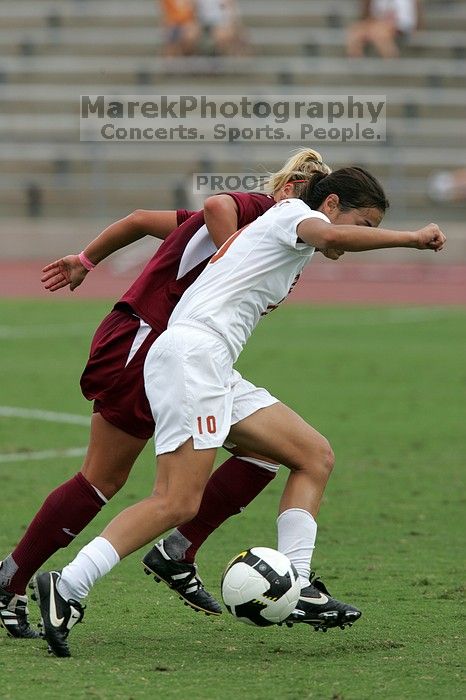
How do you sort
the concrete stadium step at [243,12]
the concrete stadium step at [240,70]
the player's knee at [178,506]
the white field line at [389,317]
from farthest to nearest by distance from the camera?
the concrete stadium step at [243,12] → the concrete stadium step at [240,70] → the white field line at [389,317] → the player's knee at [178,506]

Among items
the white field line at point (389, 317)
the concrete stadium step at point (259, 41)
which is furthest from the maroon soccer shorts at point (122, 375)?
the concrete stadium step at point (259, 41)

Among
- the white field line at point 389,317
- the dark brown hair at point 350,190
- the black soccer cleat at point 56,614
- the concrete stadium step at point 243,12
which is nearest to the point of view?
the black soccer cleat at point 56,614

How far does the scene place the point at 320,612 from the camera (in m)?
5.00

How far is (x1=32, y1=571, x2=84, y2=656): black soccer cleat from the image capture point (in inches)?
182

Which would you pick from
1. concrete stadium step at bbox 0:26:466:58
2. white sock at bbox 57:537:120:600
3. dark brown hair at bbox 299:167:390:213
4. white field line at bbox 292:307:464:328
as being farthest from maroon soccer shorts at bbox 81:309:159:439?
concrete stadium step at bbox 0:26:466:58

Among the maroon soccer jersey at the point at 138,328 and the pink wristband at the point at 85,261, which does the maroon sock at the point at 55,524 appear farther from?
the pink wristband at the point at 85,261

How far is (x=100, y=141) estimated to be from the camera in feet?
84.0

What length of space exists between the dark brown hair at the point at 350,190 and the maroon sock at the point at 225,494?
1.13 metres

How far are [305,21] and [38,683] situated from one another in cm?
2568

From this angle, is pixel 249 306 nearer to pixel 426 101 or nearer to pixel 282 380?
pixel 282 380

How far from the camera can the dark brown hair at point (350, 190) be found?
4930 mm

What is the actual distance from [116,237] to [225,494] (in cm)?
116

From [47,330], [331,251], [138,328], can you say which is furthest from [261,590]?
[47,330]

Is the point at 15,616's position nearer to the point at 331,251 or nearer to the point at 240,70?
the point at 331,251
